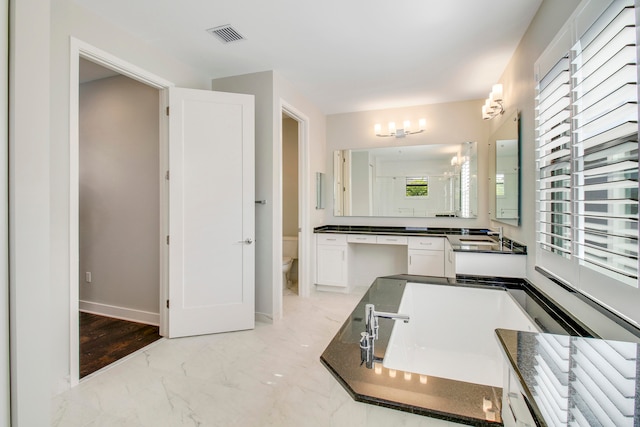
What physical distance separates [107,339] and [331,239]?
2.63 meters

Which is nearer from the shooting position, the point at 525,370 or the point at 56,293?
the point at 525,370

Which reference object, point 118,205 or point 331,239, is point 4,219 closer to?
point 118,205

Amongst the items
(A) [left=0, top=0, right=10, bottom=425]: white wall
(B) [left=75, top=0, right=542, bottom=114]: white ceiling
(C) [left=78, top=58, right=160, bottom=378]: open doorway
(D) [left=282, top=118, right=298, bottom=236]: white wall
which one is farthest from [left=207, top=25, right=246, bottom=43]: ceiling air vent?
Result: (D) [left=282, top=118, right=298, bottom=236]: white wall

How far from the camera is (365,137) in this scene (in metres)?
4.63

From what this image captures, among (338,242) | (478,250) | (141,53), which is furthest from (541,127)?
(141,53)

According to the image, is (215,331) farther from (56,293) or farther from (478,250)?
(478,250)

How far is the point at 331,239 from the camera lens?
430 centimetres

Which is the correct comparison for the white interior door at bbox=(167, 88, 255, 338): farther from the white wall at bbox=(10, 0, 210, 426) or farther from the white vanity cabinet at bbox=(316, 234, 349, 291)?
the white wall at bbox=(10, 0, 210, 426)

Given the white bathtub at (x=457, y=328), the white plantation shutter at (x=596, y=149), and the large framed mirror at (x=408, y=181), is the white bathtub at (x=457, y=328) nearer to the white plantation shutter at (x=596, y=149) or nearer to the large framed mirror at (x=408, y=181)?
the white plantation shutter at (x=596, y=149)

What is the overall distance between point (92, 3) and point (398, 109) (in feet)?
11.5

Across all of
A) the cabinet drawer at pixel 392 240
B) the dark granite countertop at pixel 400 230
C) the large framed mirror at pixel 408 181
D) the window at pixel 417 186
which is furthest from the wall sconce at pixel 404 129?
the cabinet drawer at pixel 392 240

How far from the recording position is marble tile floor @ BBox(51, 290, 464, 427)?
179cm

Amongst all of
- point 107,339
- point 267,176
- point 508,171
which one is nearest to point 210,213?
point 267,176

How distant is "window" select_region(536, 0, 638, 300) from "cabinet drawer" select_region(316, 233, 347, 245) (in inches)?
101
